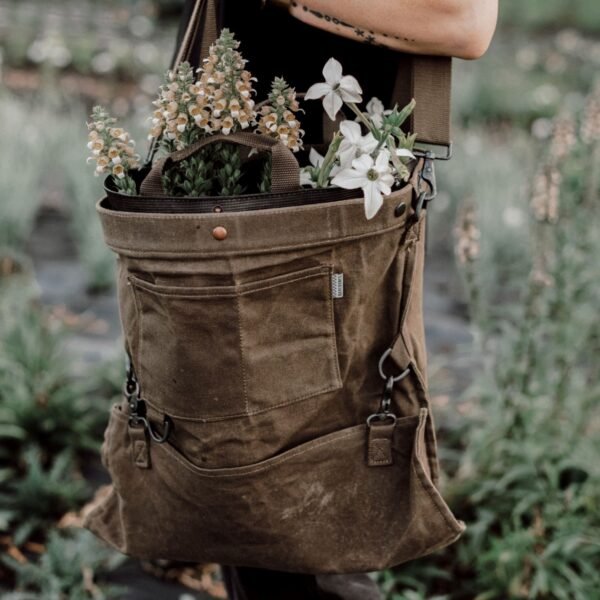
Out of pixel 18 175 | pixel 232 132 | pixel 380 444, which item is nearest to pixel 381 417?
pixel 380 444

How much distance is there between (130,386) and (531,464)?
53.0 inches

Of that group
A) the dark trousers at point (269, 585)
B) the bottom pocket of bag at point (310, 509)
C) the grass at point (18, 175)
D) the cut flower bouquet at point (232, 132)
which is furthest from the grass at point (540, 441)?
the grass at point (18, 175)

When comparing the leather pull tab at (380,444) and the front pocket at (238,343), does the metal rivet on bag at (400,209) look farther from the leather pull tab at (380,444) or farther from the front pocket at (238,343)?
the leather pull tab at (380,444)

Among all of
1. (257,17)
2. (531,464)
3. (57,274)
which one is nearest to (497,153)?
(57,274)

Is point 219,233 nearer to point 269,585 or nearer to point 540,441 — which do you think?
point 269,585

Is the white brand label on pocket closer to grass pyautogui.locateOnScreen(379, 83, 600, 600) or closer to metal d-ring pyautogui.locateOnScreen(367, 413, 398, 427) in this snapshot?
metal d-ring pyautogui.locateOnScreen(367, 413, 398, 427)

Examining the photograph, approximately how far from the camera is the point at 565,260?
2.34 metres

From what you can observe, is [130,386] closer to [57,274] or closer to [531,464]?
[531,464]

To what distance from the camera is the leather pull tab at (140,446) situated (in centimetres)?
132

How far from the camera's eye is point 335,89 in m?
1.17

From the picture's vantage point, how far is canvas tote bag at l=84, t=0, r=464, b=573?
113 centimetres

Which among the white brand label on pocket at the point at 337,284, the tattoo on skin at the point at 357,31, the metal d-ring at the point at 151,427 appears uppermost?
the tattoo on skin at the point at 357,31

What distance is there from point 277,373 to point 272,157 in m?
0.31

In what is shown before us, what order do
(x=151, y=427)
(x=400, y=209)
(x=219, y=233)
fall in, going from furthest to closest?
(x=151, y=427) → (x=400, y=209) → (x=219, y=233)
